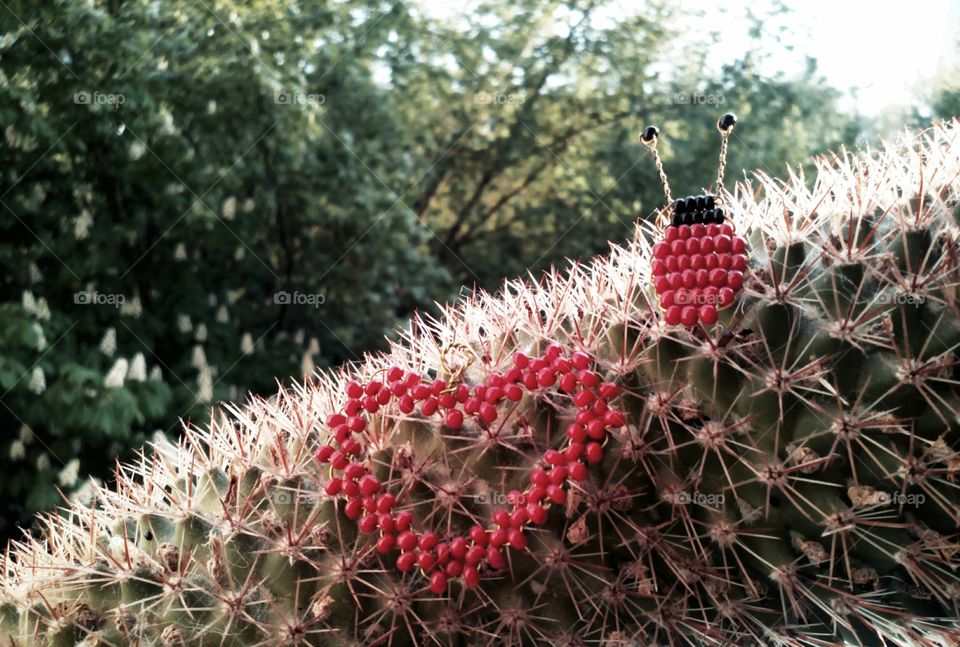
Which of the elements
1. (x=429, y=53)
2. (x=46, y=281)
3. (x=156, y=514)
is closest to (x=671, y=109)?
(x=429, y=53)

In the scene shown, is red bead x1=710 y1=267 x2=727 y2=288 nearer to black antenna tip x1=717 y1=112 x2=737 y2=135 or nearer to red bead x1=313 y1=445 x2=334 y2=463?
black antenna tip x1=717 y1=112 x2=737 y2=135

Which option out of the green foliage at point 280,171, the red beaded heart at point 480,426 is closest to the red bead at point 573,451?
the red beaded heart at point 480,426

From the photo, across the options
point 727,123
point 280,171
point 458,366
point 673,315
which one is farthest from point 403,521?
point 280,171

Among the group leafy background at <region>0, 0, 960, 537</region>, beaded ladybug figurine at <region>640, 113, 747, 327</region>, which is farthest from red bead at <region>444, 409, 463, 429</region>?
leafy background at <region>0, 0, 960, 537</region>

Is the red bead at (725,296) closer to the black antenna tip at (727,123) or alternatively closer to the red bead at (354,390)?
the black antenna tip at (727,123)

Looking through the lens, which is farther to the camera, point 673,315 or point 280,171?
point 280,171

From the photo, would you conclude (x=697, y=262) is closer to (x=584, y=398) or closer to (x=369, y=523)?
(x=584, y=398)

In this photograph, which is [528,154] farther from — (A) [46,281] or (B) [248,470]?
(B) [248,470]
